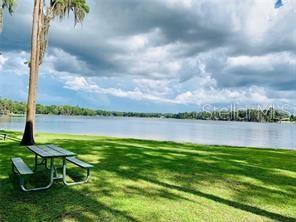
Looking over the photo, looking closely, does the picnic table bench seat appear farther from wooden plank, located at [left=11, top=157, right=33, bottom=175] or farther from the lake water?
the lake water

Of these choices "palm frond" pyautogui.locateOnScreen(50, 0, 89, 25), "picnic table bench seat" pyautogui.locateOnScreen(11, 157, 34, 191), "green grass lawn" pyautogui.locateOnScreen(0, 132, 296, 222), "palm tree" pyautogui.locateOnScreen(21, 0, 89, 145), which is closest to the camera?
"green grass lawn" pyautogui.locateOnScreen(0, 132, 296, 222)

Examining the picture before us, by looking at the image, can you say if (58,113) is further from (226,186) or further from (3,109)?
(226,186)

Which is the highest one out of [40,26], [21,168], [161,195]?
[40,26]

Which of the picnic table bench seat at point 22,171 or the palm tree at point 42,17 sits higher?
the palm tree at point 42,17

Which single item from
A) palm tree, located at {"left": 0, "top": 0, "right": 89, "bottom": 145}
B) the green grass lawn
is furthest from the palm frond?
the green grass lawn

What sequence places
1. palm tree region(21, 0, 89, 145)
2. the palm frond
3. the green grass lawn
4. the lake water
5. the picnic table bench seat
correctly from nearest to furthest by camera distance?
1. the green grass lawn
2. the picnic table bench seat
3. palm tree region(21, 0, 89, 145)
4. the palm frond
5. the lake water

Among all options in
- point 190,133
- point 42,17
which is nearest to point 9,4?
point 42,17

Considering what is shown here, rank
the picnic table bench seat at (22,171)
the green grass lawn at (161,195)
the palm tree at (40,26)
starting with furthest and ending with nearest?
the palm tree at (40,26), the picnic table bench seat at (22,171), the green grass lawn at (161,195)

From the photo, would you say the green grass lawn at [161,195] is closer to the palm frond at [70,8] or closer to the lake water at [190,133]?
the palm frond at [70,8]

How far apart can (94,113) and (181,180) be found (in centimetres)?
17105

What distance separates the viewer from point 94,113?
175 m

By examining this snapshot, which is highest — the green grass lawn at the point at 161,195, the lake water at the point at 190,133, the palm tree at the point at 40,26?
the palm tree at the point at 40,26

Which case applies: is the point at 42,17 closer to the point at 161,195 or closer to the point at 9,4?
the point at 9,4

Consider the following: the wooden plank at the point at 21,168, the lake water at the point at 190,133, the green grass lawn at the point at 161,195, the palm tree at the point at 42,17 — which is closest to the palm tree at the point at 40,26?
the palm tree at the point at 42,17
